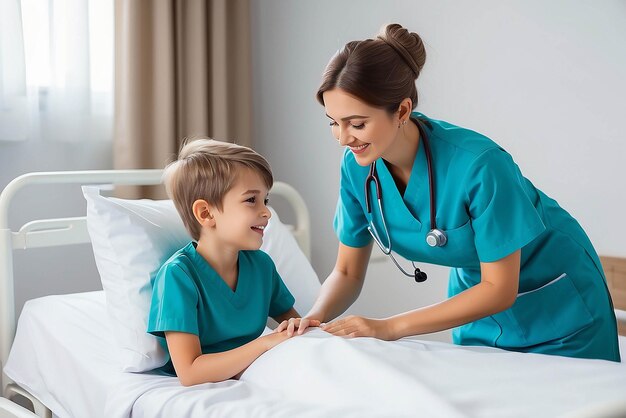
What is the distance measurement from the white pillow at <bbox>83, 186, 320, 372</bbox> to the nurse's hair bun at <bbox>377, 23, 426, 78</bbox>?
27.1 inches

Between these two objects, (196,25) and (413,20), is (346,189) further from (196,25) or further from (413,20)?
(196,25)

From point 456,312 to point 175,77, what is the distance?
1.78 meters

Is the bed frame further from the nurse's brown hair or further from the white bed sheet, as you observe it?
the nurse's brown hair

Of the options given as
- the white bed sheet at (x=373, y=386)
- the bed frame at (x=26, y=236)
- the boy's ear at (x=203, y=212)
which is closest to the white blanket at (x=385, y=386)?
the white bed sheet at (x=373, y=386)

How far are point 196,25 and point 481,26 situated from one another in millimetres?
1068

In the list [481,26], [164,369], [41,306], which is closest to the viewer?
[164,369]

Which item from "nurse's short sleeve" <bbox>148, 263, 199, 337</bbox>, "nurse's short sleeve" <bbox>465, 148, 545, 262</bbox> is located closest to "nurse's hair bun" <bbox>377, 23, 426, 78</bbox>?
"nurse's short sleeve" <bbox>465, 148, 545, 262</bbox>

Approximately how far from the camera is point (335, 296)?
1697mm

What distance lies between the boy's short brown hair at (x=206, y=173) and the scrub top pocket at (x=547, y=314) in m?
0.59

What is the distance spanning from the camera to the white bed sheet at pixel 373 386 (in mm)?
1102

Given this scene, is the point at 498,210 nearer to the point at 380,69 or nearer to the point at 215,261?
the point at 380,69

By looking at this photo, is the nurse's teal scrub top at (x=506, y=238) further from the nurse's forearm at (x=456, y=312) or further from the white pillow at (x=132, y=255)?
the white pillow at (x=132, y=255)

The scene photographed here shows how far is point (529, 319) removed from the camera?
5.06 ft

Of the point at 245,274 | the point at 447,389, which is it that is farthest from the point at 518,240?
the point at 245,274
